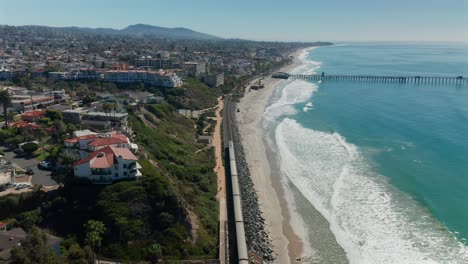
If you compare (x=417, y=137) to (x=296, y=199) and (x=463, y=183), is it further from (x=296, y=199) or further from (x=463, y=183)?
(x=296, y=199)

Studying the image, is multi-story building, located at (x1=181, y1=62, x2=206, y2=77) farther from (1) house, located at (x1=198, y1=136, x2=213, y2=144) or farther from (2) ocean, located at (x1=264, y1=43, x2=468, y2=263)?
(1) house, located at (x1=198, y1=136, x2=213, y2=144)

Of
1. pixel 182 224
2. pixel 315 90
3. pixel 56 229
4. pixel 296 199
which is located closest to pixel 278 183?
pixel 296 199

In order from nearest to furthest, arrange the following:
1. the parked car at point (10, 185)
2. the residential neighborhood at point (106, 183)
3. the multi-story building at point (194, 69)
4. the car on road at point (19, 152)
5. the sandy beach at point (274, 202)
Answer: the residential neighborhood at point (106, 183), the parked car at point (10, 185), the sandy beach at point (274, 202), the car on road at point (19, 152), the multi-story building at point (194, 69)

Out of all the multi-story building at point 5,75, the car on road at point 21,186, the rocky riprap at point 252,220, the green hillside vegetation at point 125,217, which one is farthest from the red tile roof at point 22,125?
the multi-story building at point 5,75

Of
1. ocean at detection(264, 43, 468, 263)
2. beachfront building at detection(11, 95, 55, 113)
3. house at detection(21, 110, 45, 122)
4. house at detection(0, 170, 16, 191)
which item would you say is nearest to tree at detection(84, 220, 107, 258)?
house at detection(0, 170, 16, 191)

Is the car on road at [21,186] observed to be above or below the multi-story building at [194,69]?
below

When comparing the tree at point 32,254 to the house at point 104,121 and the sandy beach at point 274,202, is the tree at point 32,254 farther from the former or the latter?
the house at point 104,121

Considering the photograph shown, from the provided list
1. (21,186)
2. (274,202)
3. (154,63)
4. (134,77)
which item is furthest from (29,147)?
(154,63)
